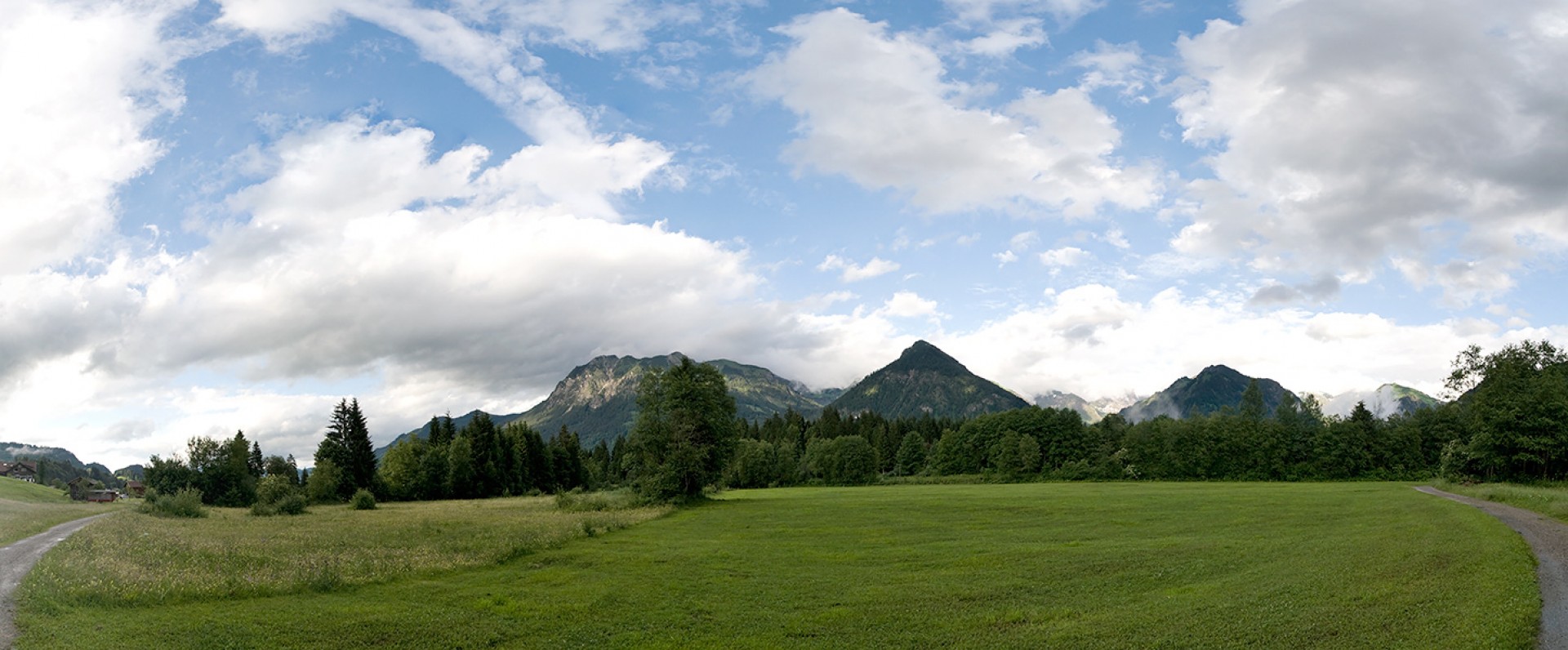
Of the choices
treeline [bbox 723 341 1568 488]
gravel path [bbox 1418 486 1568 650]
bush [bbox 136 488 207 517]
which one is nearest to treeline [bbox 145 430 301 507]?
bush [bbox 136 488 207 517]

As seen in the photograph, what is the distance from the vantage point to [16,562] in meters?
31.6

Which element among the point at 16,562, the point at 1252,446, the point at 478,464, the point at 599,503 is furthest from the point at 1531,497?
the point at 478,464

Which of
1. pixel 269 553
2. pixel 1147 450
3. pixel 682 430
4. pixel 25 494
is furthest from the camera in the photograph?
pixel 1147 450

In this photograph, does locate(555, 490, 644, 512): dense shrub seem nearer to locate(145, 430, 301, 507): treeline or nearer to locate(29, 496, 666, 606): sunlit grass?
locate(29, 496, 666, 606): sunlit grass

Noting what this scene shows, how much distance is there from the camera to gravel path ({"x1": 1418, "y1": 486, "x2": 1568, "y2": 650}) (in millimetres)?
16203

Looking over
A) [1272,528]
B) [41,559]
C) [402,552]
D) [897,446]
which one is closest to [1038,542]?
[1272,528]

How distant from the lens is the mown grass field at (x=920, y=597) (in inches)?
725

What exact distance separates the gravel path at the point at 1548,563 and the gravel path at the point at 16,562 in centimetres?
3462

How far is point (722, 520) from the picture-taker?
5347 cm

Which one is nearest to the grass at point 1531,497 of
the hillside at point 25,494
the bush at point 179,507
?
the bush at point 179,507

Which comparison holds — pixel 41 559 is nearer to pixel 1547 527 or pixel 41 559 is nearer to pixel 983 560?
pixel 983 560

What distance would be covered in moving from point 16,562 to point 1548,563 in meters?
57.5

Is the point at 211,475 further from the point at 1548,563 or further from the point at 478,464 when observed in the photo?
the point at 1548,563

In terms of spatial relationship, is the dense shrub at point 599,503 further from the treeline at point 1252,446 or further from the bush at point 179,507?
the bush at point 179,507
